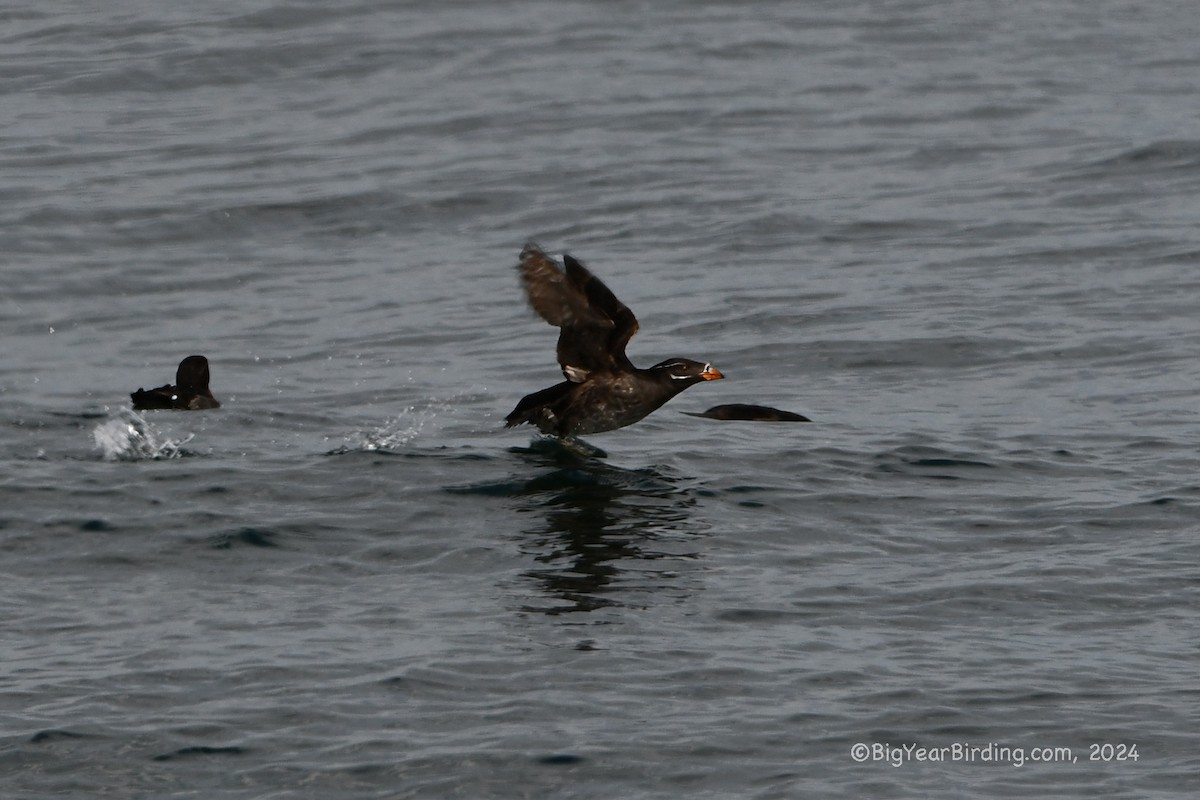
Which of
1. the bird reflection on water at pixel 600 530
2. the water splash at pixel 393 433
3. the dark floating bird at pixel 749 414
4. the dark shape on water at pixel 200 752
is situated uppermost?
the dark floating bird at pixel 749 414

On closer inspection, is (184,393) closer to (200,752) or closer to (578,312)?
(578,312)

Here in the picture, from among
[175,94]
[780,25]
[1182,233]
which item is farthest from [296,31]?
[1182,233]

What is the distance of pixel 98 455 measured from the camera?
13.8 m

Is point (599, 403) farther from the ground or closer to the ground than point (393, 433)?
farther from the ground

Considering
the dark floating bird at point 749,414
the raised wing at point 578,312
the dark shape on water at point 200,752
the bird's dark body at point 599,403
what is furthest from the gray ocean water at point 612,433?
the raised wing at point 578,312

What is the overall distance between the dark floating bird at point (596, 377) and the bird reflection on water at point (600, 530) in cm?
32

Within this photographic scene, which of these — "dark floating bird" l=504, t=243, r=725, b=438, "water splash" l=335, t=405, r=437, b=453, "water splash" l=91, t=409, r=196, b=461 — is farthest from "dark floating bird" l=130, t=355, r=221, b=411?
"dark floating bird" l=504, t=243, r=725, b=438

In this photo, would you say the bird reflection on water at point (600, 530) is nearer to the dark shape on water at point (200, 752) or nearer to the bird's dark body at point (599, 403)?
the bird's dark body at point (599, 403)

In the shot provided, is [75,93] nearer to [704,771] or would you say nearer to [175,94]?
[175,94]

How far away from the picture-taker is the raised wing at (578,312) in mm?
12898

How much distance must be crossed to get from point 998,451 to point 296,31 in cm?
1945

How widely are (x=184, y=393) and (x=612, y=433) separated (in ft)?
11.4

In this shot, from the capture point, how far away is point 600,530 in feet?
40.6

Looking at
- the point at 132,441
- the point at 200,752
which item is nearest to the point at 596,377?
the point at 132,441
